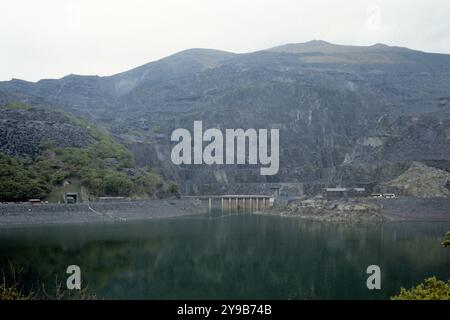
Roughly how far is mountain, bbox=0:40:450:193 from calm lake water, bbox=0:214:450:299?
155ft

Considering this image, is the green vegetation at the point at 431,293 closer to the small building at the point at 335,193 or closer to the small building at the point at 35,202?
the small building at the point at 35,202

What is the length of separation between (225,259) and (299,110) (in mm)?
95190

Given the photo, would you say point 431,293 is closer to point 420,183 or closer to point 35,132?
point 420,183

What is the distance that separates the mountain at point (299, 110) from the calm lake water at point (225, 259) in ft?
155

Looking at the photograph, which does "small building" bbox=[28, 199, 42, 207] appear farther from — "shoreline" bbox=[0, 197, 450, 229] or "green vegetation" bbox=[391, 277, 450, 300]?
"green vegetation" bbox=[391, 277, 450, 300]

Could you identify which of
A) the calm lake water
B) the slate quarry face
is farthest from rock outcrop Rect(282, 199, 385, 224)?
the slate quarry face

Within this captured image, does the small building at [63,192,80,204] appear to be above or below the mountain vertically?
below

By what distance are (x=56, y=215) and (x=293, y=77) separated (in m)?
91.9

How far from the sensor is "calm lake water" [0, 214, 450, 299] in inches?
907

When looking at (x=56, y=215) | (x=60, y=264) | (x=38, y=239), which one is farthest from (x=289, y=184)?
(x=60, y=264)

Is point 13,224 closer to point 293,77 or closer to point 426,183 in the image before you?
point 426,183

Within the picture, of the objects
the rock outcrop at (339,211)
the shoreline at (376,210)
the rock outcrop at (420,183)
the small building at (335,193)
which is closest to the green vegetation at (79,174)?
the rock outcrop at (339,211)

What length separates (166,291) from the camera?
22562 millimetres

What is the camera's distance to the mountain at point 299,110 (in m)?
99.9
